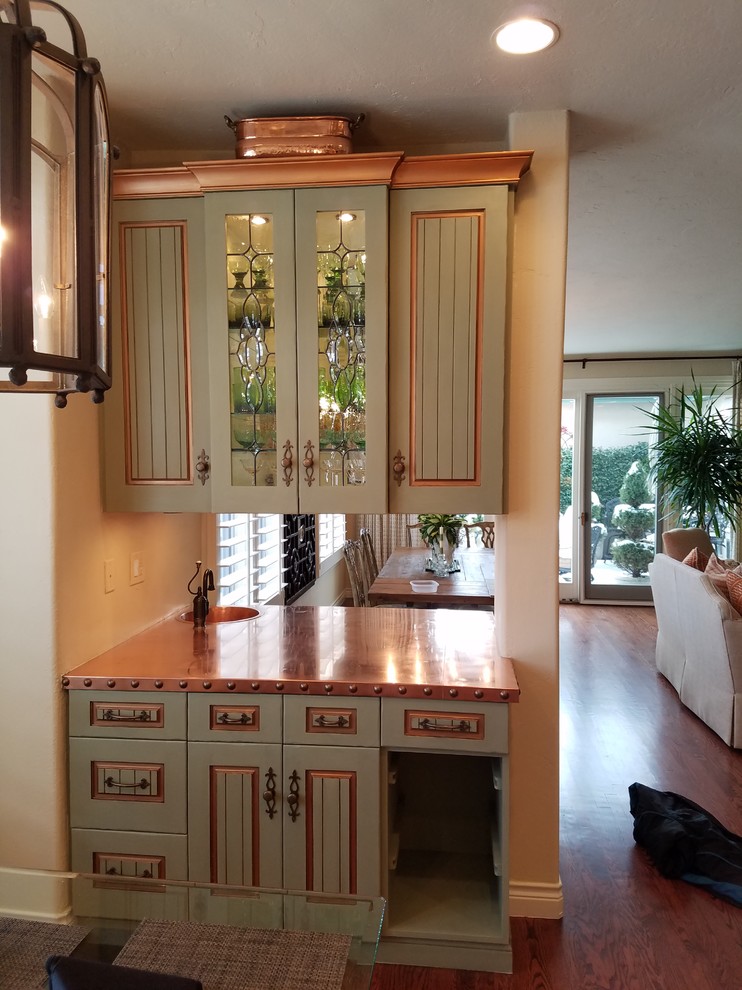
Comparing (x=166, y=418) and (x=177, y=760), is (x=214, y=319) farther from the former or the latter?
(x=177, y=760)

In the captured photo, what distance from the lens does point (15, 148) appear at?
74 centimetres

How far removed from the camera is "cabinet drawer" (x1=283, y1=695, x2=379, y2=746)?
2.12 metres

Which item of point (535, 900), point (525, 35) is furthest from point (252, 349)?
point (535, 900)

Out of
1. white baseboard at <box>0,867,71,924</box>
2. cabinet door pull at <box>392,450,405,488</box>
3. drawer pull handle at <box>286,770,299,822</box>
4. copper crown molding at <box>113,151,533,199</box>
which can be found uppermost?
copper crown molding at <box>113,151,533,199</box>

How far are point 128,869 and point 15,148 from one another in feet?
7.11

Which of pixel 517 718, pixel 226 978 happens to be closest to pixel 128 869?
pixel 226 978

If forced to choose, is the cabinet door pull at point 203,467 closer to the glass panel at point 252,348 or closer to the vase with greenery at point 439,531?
the glass panel at point 252,348

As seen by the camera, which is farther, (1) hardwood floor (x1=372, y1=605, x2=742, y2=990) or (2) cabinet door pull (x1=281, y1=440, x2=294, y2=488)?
(2) cabinet door pull (x1=281, y1=440, x2=294, y2=488)

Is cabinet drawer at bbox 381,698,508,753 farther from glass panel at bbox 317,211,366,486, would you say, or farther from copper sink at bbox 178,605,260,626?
copper sink at bbox 178,605,260,626

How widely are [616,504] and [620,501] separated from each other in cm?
5

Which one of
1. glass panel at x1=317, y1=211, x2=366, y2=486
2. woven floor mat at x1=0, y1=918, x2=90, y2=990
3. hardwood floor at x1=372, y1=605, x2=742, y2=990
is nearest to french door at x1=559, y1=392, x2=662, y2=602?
hardwood floor at x1=372, y1=605, x2=742, y2=990

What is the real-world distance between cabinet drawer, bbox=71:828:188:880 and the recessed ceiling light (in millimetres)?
2478

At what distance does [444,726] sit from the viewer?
210 cm

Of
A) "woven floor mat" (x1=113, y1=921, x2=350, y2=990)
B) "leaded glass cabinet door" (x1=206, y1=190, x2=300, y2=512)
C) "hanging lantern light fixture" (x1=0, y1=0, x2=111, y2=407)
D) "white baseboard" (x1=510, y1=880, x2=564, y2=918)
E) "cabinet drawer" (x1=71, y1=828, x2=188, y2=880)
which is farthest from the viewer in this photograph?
"white baseboard" (x1=510, y1=880, x2=564, y2=918)
